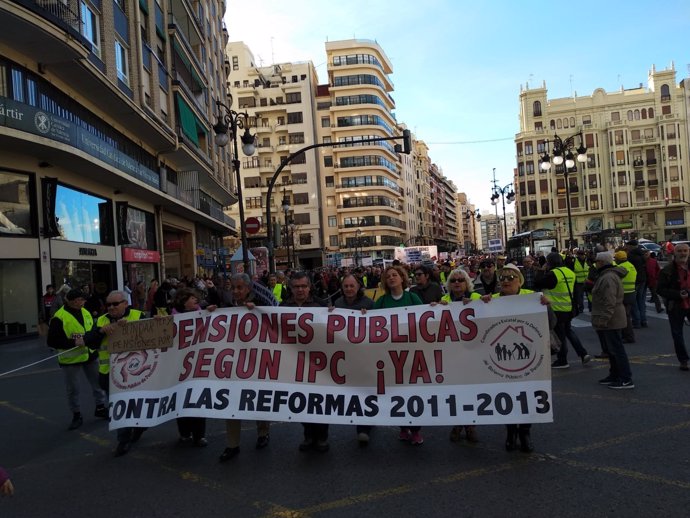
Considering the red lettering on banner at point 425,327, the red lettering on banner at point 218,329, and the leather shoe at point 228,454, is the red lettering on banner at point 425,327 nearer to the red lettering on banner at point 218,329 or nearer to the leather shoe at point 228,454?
the red lettering on banner at point 218,329

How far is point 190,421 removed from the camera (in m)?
5.71

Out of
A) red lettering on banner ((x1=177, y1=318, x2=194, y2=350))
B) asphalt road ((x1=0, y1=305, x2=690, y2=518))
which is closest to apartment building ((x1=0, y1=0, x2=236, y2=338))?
red lettering on banner ((x1=177, y1=318, x2=194, y2=350))

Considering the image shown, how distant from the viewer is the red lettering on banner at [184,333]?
551cm

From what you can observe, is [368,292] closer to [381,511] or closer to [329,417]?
[329,417]

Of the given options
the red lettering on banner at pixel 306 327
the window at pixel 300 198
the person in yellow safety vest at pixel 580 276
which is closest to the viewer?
the red lettering on banner at pixel 306 327

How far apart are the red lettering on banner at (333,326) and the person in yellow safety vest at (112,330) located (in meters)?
2.15

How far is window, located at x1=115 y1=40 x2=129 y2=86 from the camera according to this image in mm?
22234

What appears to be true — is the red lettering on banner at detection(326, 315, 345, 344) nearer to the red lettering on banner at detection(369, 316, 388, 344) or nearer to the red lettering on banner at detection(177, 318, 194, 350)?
the red lettering on banner at detection(369, 316, 388, 344)

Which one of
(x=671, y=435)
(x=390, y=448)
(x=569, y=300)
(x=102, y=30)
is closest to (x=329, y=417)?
(x=390, y=448)

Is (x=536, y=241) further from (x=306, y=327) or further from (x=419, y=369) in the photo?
(x=306, y=327)

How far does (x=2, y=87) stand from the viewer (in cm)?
1553

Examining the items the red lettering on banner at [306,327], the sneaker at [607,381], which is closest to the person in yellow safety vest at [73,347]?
the red lettering on banner at [306,327]

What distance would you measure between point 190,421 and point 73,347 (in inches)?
79.3

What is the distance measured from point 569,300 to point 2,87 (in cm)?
1606
